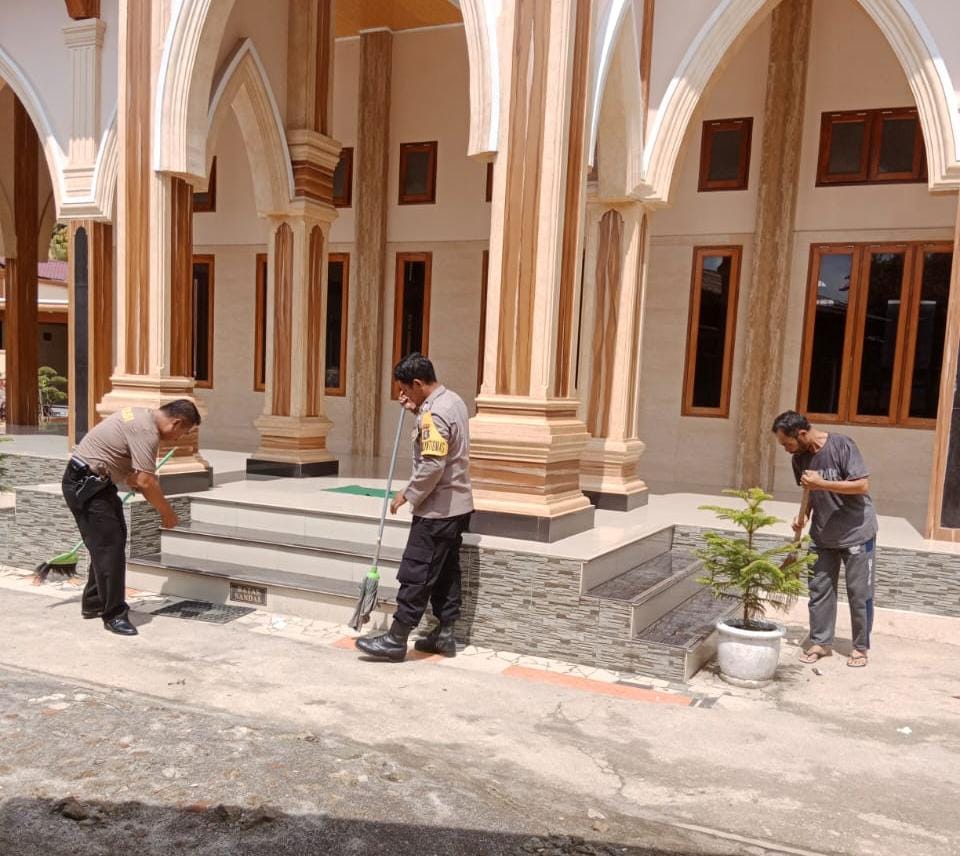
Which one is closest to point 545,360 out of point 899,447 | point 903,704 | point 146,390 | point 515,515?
point 515,515

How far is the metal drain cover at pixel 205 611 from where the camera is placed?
5762 millimetres

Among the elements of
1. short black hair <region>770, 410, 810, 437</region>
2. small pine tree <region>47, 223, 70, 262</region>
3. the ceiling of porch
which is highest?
the ceiling of porch

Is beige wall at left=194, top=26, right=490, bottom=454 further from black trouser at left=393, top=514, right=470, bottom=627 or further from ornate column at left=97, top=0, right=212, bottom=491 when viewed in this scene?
black trouser at left=393, top=514, right=470, bottom=627

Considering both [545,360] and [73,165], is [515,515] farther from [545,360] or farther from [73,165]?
[73,165]

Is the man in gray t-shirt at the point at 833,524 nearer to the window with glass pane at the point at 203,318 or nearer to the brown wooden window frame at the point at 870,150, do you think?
the brown wooden window frame at the point at 870,150

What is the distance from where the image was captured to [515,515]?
5.72m

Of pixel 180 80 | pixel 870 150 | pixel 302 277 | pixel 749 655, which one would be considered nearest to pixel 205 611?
pixel 749 655

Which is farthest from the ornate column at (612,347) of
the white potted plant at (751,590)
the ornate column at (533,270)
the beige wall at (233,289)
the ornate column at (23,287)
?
the ornate column at (23,287)

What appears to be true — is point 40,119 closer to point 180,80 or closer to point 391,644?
point 180,80

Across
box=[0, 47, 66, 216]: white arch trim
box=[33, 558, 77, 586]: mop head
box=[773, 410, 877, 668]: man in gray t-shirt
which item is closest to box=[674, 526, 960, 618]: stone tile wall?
box=[773, 410, 877, 668]: man in gray t-shirt

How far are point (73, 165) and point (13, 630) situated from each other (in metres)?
6.03

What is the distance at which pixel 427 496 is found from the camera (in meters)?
4.89

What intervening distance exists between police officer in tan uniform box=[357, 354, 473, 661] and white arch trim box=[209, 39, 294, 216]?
13.4 ft

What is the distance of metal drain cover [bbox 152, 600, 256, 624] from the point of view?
5762mm
